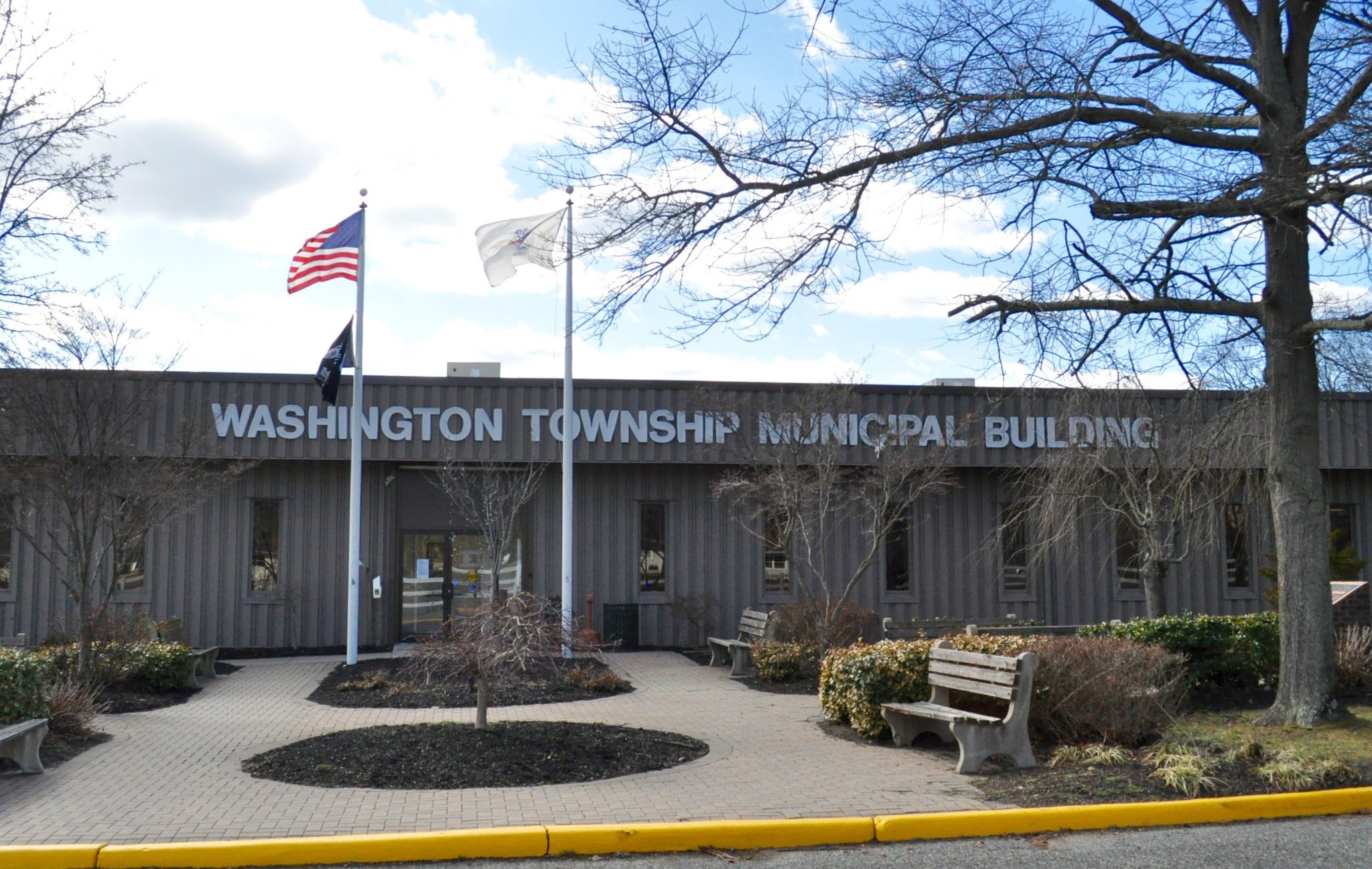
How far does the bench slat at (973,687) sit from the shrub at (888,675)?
1.31ft

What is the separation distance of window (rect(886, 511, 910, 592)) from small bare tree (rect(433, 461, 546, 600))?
6940 mm

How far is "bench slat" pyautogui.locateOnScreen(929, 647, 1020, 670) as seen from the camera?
9656 mm

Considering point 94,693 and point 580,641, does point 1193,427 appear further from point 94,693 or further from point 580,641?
point 94,693

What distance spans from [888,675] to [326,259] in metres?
11.4

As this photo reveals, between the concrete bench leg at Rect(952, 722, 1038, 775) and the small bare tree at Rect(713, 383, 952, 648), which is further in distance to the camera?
the small bare tree at Rect(713, 383, 952, 648)

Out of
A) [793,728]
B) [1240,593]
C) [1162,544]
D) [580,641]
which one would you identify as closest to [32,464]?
[580,641]

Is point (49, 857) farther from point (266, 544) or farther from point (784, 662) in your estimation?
point (266, 544)

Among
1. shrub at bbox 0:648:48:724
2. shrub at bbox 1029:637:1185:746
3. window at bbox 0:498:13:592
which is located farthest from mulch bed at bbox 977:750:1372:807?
window at bbox 0:498:13:592

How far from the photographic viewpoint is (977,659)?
33.4 feet

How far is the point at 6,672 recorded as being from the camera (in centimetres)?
1002

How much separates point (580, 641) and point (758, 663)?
563 centimetres

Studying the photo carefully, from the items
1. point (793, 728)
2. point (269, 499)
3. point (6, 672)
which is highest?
point (269, 499)

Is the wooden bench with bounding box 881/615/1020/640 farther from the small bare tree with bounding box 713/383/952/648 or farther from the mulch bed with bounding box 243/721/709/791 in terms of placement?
the mulch bed with bounding box 243/721/709/791

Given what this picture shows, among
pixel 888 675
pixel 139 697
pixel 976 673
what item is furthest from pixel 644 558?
pixel 976 673
